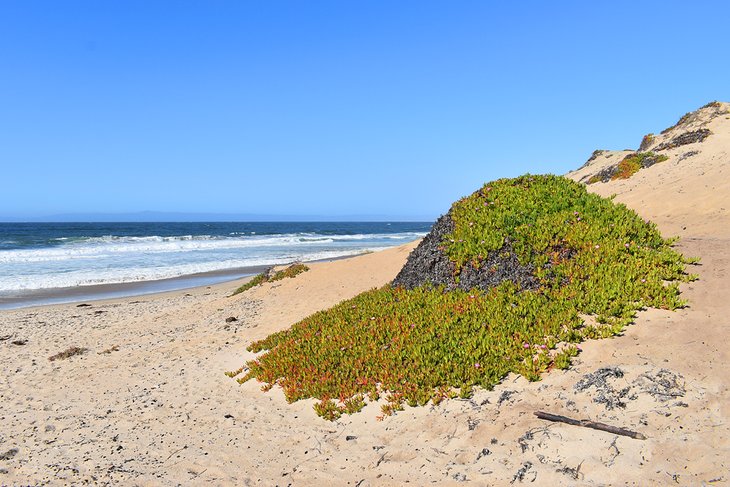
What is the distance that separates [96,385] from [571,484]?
9310 millimetres

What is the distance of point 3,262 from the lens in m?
39.7

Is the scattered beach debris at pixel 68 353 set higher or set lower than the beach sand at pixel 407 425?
lower

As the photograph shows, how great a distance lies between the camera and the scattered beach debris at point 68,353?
40.4ft

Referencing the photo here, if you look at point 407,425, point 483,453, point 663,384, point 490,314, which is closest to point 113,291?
point 490,314

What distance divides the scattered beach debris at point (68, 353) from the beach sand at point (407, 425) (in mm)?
800

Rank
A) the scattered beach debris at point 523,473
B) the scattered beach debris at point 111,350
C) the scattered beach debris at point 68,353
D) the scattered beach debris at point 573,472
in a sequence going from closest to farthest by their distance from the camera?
the scattered beach debris at point 573,472 → the scattered beach debris at point 523,473 → the scattered beach debris at point 68,353 → the scattered beach debris at point 111,350

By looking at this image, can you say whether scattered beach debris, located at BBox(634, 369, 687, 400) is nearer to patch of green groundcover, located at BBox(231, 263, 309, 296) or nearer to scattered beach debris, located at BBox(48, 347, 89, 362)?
scattered beach debris, located at BBox(48, 347, 89, 362)

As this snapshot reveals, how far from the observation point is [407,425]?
671 cm

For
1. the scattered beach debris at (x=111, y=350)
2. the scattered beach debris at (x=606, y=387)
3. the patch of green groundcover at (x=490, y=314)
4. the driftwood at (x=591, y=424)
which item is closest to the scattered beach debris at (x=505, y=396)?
the patch of green groundcover at (x=490, y=314)

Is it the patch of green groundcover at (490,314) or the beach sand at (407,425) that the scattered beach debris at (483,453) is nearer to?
the beach sand at (407,425)

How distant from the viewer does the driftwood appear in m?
5.44

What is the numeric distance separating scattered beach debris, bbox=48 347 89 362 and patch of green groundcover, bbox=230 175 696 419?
16.5 feet

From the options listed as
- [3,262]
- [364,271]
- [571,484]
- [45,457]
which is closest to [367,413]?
[571,484]

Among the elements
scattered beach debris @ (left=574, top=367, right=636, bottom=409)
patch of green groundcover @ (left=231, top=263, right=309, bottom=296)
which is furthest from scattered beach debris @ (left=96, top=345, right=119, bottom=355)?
scattered beach debris @ (left=574, top=367, right=636, bottom=409)
